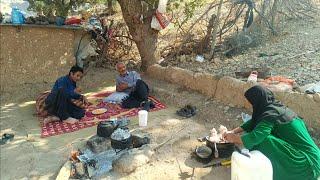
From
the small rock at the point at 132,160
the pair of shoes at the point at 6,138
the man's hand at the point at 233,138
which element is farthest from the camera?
the pair of shoes at the point at 6,138

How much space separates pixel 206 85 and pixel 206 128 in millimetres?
1116

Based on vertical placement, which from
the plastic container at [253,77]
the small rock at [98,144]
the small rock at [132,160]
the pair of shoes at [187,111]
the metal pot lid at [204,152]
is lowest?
the small rock at [98,144]

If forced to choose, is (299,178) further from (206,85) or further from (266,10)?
(266,10)

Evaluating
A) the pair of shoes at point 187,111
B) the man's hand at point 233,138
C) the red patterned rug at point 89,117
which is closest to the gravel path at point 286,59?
the pair of shoes at point 187,111

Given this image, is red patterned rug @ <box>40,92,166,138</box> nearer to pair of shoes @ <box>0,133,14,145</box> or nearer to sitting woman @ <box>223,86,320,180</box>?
pair of shoes @ <box>0,133,14,145</box>

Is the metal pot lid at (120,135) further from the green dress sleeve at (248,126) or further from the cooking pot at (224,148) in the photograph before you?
the green dress sleeve at (248,126)

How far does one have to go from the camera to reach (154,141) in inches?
204

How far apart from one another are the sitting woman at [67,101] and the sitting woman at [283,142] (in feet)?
11.2

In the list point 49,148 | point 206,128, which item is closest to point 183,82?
point 206,128

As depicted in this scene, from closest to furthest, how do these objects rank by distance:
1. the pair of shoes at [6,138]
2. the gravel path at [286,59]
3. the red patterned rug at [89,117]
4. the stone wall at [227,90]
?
the stone wall at [227,90], the pair of shoes at [6,138], the red patterned rug at [89,117], the gravel path at [286,59]

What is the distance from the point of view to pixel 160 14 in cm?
769

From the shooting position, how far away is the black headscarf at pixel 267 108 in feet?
11.8

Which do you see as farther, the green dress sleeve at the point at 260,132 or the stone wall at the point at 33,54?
the stone wall at the point at 33,54

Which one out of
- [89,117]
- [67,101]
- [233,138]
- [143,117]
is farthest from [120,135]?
[67,101]
